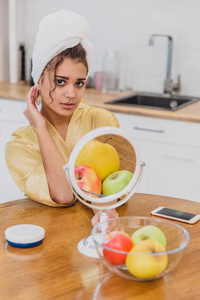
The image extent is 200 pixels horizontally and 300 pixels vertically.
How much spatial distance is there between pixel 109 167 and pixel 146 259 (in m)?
0.33

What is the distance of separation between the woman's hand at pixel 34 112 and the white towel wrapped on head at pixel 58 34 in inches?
5.7

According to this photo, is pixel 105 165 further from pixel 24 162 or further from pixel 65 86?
pixel 24 162

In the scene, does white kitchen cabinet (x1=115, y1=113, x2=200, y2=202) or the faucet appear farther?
the faucet

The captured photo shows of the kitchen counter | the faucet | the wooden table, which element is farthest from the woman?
the faucet

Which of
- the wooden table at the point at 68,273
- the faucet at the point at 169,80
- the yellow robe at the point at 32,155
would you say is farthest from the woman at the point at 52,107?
the faucet at the point at 169,80

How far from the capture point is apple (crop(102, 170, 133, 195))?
127cm

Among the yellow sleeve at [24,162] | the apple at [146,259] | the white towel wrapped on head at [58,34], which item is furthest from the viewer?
the yellow sleeve at [24,162]

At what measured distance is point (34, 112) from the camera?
1.70 metres

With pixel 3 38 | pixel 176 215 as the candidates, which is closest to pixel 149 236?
pixel 176 215

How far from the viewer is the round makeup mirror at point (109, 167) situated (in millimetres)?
1235

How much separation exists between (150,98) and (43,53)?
2.03 metres

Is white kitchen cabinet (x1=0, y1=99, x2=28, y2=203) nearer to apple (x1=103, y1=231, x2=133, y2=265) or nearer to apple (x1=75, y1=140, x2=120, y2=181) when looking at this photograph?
apple (x1=75, y1=140, x2=120, y2=181)

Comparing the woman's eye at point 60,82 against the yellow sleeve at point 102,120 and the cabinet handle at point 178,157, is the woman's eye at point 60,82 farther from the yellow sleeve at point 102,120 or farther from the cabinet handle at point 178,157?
the cabinet handle at point 178,157

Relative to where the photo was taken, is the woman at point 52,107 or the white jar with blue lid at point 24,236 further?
the woman at point 52,107
